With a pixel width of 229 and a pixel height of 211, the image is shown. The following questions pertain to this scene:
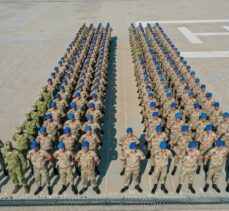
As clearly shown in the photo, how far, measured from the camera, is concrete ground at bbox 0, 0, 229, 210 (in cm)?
828

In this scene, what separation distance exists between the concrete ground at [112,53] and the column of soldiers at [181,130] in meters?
0.65

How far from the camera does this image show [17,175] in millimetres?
6727

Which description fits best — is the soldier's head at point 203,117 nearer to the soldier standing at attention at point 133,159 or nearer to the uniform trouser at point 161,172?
the uniform trouser at point 161,172

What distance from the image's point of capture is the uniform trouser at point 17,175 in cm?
661

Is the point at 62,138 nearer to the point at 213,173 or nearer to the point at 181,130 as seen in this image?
the point at 181,130

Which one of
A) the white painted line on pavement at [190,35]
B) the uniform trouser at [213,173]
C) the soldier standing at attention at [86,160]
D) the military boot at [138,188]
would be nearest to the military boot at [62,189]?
the soldier standing at attention at [86,160]

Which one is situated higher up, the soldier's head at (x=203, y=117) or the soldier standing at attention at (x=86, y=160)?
the soldier's head at (x=203, y=117)

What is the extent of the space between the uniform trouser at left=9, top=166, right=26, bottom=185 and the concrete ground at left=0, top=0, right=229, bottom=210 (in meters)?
0.45

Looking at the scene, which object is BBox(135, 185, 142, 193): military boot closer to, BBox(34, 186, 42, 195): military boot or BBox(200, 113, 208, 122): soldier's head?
BBox(34, 186, 42, 195): military boot

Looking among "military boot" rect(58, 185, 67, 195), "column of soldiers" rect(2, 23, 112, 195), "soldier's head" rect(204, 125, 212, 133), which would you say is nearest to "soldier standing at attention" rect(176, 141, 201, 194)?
"soldier's head" rect(204, 125, 212, 133)

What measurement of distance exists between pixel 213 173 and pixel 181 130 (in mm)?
1376

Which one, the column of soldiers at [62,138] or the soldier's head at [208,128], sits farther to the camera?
the soldier's head at [208,128]

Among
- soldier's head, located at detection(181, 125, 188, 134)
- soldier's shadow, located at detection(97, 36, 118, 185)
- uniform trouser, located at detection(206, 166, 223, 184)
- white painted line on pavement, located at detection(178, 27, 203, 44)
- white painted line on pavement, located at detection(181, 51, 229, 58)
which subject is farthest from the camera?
white painted line on pavement, located at detection(178, 27, 203, 44)

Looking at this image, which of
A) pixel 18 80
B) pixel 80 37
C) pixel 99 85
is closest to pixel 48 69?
pixel 18 80
